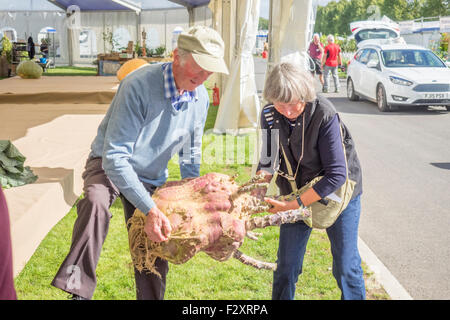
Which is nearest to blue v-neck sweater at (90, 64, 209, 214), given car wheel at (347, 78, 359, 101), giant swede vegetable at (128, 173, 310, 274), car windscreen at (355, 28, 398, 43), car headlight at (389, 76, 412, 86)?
giant swede vegetable at (128, 173, 310, 274)

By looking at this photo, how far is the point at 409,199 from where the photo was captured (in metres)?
5.46

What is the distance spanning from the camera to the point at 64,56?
2712 centimetres

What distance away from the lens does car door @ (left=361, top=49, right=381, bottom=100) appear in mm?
12219

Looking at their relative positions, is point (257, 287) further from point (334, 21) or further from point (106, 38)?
point (334, 21)

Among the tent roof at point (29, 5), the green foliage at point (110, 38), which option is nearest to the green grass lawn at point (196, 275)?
the green foliage at point (110, 38)

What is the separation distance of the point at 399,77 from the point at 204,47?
10.2 meters

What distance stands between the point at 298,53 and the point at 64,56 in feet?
80.3

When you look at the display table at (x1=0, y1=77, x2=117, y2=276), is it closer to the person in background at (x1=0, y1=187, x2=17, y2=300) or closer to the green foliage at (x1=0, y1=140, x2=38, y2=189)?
the green foliage at (x1=0, y1=140, x2=38, y2=189)

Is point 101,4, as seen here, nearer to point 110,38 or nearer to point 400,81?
point 110,38

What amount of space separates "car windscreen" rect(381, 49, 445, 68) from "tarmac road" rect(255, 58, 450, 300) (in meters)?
2.08

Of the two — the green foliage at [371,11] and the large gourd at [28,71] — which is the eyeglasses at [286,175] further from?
the green foliage at [371,11]

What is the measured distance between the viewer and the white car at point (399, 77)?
1107 cm

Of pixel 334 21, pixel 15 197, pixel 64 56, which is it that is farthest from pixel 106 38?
pixel 334 21
